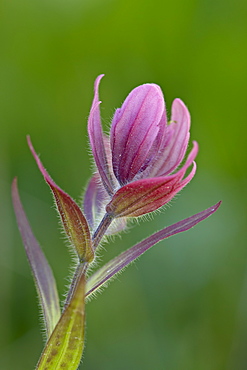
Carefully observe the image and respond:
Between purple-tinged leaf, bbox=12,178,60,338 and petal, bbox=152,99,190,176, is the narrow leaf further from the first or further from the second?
petal, bbox=152,99,190,176

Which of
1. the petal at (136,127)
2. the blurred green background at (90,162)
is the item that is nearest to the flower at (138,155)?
the petal at (136,127)

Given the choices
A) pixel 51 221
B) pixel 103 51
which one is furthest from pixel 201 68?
pixel 51 221

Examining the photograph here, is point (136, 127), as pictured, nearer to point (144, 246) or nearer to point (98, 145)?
point (98, 145)

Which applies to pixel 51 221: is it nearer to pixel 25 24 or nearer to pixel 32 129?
pixel 32 129

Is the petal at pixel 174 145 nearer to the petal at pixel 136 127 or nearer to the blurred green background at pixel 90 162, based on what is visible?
the petal at pixel 136 127

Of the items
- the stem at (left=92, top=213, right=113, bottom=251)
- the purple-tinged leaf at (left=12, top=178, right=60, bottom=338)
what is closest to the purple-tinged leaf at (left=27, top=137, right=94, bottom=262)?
the stem at (left=92, top=213, right=113, bottom=251)

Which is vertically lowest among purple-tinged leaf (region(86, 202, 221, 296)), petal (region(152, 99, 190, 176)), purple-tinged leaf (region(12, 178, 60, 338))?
purple-tinged leaf (region(12, 178, 60, 338))
